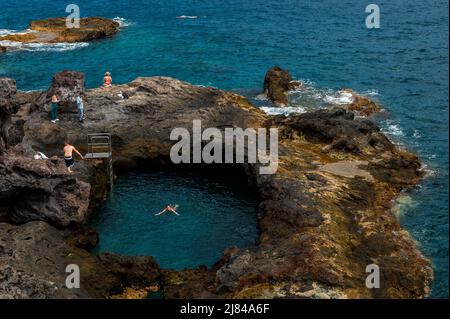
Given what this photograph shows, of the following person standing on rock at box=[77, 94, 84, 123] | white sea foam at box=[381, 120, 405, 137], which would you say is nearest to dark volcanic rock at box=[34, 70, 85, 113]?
person standing on rock at box=[77, 94, 84, 123]

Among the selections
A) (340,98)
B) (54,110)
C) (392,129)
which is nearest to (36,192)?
(54,110)

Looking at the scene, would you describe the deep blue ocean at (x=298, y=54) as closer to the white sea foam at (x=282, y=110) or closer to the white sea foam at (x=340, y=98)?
the white sea foam at (x=340, y=98)

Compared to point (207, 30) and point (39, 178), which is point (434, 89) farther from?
point (39, 178)

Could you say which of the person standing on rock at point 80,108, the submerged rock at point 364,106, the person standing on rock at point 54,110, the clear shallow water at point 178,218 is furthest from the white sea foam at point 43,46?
the clear shallow water at point 178,218

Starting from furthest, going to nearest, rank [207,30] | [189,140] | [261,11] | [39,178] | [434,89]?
1. [261,11]
2. [207,30]
3. [434,89]
4. [189,140]
5. [39,178]

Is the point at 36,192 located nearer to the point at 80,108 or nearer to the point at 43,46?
the point at 80,108

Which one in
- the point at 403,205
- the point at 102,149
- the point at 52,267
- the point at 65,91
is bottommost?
the point at 403,205

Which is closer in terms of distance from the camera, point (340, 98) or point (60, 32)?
point (340, 98)

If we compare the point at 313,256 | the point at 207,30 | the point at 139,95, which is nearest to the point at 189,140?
the point at 139,95
